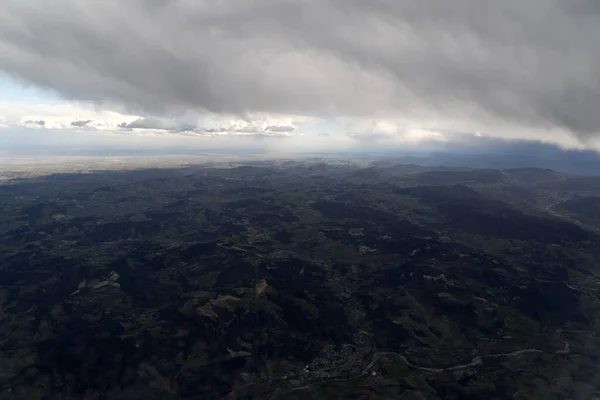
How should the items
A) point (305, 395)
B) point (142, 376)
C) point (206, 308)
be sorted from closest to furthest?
1. point (305, 395)
2. point (142, 376)
3. point (206, 308)

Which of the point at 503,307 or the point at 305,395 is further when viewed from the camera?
the point at 503,307

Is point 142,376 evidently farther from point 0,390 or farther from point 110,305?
point 110,305

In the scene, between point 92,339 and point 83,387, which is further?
point 92,339

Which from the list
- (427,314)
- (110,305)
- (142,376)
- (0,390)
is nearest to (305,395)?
(142,376)

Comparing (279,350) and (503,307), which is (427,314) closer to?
(503,307)

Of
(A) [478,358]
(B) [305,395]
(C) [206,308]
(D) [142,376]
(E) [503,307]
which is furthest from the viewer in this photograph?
(E) [503,307]

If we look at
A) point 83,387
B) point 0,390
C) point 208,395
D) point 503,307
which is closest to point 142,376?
point 83,387

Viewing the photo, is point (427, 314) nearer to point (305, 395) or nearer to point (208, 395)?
point (305, 395)

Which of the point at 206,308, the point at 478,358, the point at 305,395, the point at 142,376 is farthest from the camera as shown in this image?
the point at 206,308

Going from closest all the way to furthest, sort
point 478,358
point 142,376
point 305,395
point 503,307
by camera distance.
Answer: point 305,395
point 142,376
point 478,358
point 503,307
